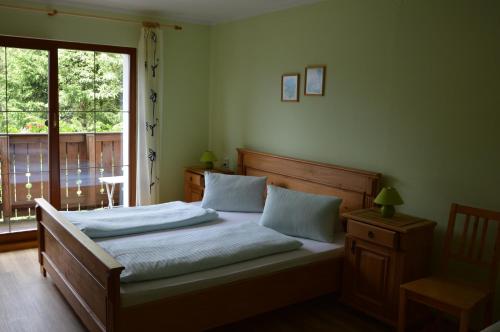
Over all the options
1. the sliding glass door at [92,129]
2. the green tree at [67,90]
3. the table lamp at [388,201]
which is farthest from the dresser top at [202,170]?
the table lamp at [388,201]

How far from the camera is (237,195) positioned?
426cm

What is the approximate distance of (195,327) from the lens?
9.05 ft

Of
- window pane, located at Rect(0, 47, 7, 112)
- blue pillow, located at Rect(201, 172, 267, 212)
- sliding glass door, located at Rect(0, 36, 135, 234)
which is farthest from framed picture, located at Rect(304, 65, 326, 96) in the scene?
window pane, located at Rect(0, 47, 7, 112)

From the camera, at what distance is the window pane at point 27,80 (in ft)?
14.4

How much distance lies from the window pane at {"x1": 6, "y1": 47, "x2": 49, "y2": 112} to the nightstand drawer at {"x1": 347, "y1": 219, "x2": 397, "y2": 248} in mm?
3175

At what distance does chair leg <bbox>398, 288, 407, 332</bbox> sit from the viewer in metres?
2.84

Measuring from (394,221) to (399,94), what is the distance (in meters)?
0.96

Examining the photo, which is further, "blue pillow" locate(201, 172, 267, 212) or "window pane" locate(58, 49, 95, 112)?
"window pane" locate(58, 49, 95, 112)

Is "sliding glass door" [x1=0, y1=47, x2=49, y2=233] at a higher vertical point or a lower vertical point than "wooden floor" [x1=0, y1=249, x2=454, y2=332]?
higher

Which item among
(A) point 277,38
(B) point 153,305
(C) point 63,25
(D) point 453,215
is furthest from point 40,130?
(D) point 453,215

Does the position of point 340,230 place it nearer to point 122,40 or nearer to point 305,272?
point 305,272

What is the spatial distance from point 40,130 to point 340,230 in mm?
3022

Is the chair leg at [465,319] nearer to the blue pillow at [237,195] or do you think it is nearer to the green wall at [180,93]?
the blue pillow at [237,195]

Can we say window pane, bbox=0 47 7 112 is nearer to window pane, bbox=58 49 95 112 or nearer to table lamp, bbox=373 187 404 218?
window pane, bbox=58 49 95 112
